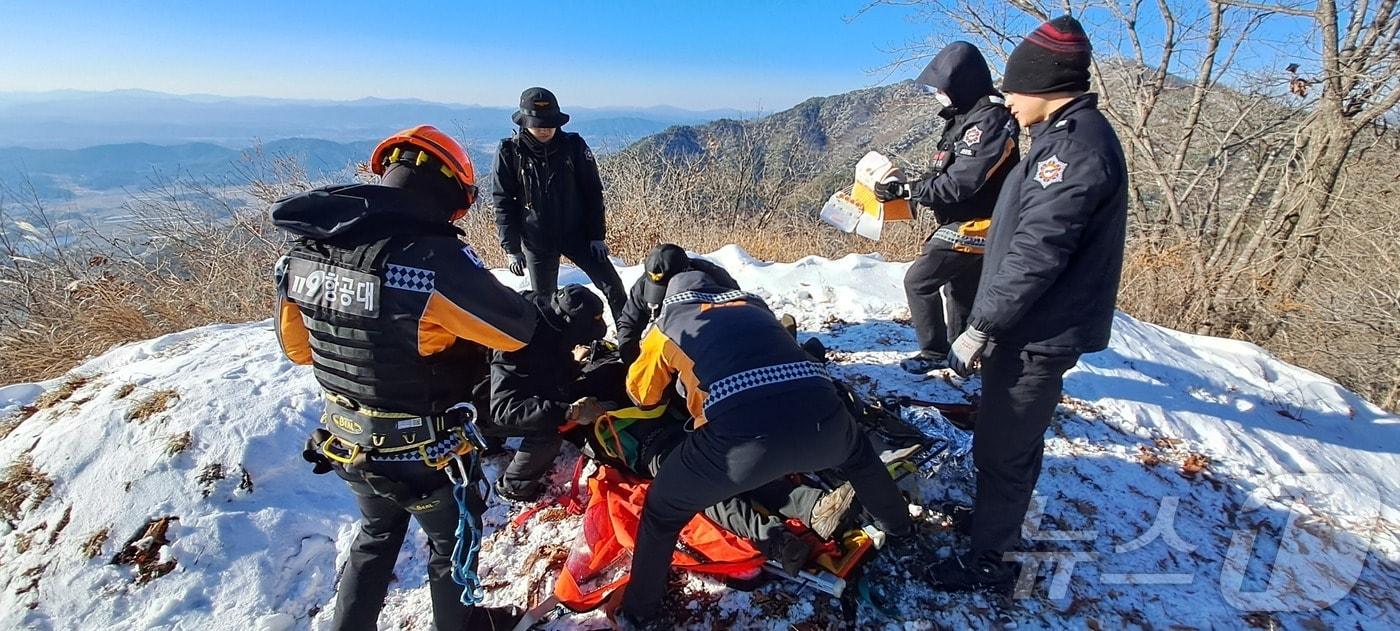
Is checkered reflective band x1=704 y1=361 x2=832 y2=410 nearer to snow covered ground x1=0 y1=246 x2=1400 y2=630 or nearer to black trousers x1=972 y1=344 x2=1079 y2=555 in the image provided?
black trousers x1=972 y1=344 x2=1079 y2=555

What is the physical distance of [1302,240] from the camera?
753 centimetres

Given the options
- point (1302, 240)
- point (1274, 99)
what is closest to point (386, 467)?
point (1302, 240)

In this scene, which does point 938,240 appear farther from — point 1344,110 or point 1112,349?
point 1344,110

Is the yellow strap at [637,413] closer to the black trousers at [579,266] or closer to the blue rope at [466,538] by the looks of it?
the blue rope at [466,538]

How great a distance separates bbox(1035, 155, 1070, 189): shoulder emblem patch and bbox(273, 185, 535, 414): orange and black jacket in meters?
1.78

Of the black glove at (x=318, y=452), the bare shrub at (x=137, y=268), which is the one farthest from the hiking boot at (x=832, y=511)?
the bare shrub at (x=137, y=268)

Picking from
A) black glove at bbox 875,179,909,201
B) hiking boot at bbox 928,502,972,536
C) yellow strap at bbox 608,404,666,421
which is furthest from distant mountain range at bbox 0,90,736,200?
hiking boot at bbox 928,502,972,536

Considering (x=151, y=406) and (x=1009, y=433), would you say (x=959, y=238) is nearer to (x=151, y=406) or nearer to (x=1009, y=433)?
(x=1009, y=433)

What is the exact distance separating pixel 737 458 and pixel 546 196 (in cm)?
285

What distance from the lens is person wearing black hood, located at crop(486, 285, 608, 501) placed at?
2771mm

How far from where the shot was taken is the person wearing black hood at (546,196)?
410 cm

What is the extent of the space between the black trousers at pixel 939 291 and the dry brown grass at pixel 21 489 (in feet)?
16.0

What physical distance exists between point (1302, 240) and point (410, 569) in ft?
34.3

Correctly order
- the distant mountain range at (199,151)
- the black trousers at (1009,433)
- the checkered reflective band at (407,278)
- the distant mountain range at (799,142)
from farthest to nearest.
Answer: the distant mountain range at (799,142) < the distant mountain range at (199,151) < the black trousers at (1009,433) < the checkered reflective band at (407,278)
